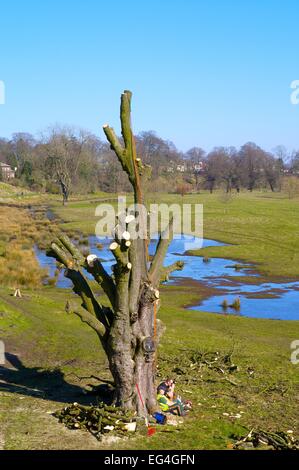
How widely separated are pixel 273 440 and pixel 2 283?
969 inches

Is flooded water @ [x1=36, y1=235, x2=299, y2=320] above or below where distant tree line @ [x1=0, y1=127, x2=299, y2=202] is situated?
below

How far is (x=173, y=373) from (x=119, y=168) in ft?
353

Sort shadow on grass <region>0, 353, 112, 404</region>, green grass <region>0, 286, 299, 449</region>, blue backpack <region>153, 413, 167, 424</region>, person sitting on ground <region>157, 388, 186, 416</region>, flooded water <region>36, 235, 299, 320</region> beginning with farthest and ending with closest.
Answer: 1. flooded water <region>36, 235, 299, 320</region>
2. shadow on grass <region>0, 353, 112, 404</region>
3. person sitting on ground <region>157, 388, 186, 416</region>
4. blue backpack <region>153, 413, 167, 424</region>
5. green grass <region>0, 286, 299, 449</region>

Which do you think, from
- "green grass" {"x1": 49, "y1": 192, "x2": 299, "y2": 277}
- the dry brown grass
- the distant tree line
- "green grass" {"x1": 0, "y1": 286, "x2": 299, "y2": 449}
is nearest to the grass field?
"green grass" {"x1": 0, "y1": 286, "x2": 299, "y2": 449}

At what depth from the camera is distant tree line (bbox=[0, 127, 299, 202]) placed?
11456 centimetres

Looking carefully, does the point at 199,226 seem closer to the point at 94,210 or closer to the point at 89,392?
the point at 94,210

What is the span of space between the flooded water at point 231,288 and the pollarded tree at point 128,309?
1729 cm

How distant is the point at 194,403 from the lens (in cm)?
1436

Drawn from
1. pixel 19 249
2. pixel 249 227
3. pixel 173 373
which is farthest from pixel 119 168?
pixel 173 373

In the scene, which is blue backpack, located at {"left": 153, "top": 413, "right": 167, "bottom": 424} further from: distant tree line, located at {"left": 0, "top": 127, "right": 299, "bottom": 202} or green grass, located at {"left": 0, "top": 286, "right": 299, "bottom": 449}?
distant tree line, located at {"left": 0, "top": 127, "right": 299, "bottom": 202}

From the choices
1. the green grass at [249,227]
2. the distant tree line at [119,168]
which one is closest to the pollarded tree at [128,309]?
the green grass at [249,227]

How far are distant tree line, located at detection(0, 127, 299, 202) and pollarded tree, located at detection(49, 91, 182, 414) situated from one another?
268ft

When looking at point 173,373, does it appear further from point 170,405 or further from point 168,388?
point 170,405
